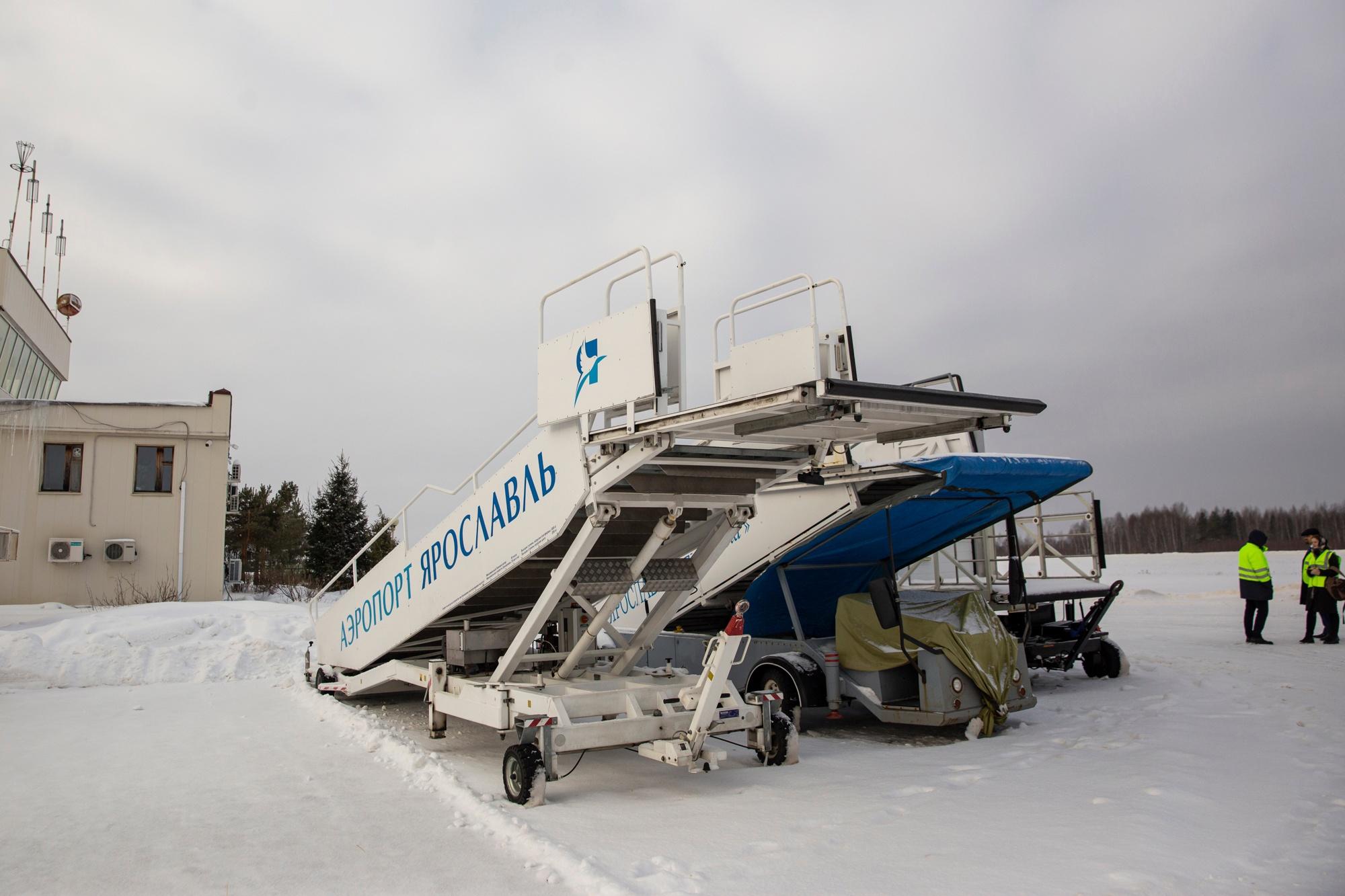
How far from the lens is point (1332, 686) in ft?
31.9

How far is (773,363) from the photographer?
22.1 ft

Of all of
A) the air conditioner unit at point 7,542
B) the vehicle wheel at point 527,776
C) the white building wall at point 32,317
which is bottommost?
the vehicle wheel at point 527,776

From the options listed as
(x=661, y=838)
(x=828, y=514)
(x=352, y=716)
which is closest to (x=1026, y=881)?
(x=661, y=838)

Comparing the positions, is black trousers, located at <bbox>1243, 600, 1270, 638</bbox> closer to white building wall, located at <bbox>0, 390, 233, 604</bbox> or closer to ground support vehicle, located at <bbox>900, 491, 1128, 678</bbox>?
ground support vehicle, located at <bbox>900, 491, 1128, 678</bbox>

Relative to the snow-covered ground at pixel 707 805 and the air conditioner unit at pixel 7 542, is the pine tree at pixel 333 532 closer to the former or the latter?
the air conditioner unit at pixel 7 542

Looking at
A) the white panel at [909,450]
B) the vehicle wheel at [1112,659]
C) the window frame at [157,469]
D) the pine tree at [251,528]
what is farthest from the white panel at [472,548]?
the pine tree at [251,528]

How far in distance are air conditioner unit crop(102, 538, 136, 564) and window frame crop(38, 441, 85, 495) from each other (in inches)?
58.8

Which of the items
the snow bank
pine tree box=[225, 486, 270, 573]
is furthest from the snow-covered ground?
pine tree box=[225, 486, 270, 573]

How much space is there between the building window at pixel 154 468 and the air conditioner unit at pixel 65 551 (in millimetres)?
1873

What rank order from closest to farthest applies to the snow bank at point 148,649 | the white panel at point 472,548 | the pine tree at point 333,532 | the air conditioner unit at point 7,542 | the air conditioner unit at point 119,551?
1. the white panel at point 472,548
2. the snow bank at point 148,649
3. the air conditioner unit at point 7,542
4. the air conditioner unit at point 119,551
5. the pine tree at point 333,532

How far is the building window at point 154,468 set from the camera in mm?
21547

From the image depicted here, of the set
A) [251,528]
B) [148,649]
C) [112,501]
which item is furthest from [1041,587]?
[251,528]

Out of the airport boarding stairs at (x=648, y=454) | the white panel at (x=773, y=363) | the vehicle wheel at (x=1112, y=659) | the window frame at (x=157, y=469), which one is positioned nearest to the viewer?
the airport boarding stairs at (x=648, y=454)

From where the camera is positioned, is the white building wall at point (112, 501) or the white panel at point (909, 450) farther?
the white building wall at point (112, 501)
